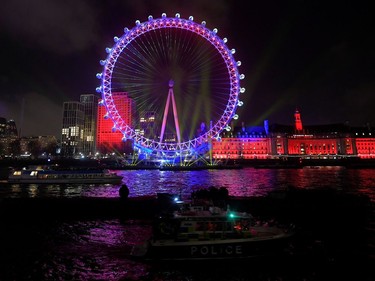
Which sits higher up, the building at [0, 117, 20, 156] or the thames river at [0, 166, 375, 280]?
the building at [0, 117, 20, 156]

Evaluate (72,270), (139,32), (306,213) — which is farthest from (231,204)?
(139,32)

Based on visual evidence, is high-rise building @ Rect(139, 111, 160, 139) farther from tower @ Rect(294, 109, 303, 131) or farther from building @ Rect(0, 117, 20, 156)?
tower @ Rect(294, 109, 303, 131)

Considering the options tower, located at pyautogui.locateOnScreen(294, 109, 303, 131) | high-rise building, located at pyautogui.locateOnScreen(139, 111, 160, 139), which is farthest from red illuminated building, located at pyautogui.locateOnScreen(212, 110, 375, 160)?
high-rise building, located at pyautogui.locateOnScreen(139, 111, 160, 139)

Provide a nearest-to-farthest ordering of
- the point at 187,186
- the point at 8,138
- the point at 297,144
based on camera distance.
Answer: the point at 187,186 → the point at 297,144 → the point at 8,138

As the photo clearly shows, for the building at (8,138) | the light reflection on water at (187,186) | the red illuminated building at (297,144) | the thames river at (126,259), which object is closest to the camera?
the thames river at (126,259)

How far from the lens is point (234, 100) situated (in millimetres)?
56406

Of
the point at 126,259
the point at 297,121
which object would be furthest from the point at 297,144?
the point at 126,259

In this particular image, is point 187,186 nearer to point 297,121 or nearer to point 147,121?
point 147,121

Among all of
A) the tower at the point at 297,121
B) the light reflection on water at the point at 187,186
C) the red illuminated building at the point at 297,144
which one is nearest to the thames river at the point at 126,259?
the light reflection on water at the point at 187,186

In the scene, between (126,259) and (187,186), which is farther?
(187,186)

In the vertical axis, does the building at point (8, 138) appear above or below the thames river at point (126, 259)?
above

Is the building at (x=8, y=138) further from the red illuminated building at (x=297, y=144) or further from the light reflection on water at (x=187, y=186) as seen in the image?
the light reflection on water at (x=187, y=186)

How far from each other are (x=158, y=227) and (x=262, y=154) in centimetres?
14225

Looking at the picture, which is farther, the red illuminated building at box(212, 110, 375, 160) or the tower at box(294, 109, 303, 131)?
the tower at box(294, 109, 303, 131)
